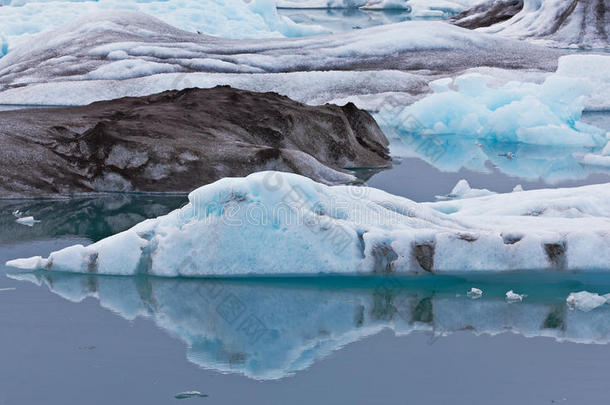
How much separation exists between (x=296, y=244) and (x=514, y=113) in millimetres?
11322

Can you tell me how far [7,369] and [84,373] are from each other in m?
0.49

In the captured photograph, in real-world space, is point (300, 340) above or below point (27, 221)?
above

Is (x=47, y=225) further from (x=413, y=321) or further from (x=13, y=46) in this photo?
(x=13, y=46)

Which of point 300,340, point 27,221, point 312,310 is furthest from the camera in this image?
point 27,221

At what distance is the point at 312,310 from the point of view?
684 centimetres

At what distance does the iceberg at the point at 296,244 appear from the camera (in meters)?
7.34

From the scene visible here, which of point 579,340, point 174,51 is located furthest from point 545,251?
point 174,51

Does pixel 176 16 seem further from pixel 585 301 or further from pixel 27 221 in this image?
pixel 585 301

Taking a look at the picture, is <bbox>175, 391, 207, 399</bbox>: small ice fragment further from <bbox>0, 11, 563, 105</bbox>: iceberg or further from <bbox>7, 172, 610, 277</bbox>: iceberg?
<bbox>0, 11, 563, 105</bbox>: iceberg

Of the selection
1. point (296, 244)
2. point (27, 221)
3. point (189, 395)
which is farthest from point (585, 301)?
point (27, 221)

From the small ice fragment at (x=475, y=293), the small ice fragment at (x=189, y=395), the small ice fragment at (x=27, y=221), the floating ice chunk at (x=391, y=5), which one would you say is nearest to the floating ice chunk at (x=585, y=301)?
the small ice fragment at (x=475, y=293)

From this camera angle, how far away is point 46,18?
3462 cm

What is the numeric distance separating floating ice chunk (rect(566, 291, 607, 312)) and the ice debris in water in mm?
11040

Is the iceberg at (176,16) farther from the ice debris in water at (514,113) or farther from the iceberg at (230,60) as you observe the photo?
the ice debris in water at (514,113)
